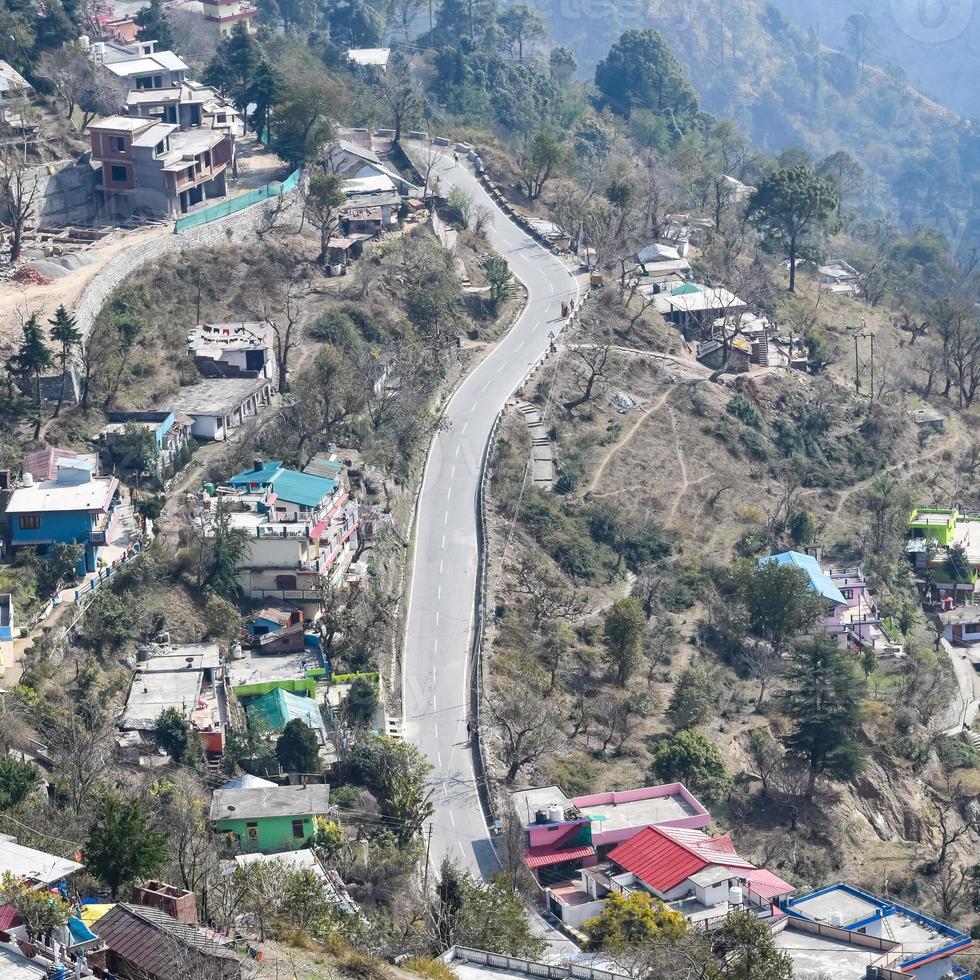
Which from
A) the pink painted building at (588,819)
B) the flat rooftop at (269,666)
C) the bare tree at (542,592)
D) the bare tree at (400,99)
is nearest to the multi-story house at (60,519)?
the flat rooftop at (269,666)

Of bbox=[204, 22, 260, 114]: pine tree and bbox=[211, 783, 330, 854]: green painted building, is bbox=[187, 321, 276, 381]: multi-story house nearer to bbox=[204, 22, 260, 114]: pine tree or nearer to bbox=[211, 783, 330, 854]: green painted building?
bbox=[204, 22, 260, 114]: pine tree

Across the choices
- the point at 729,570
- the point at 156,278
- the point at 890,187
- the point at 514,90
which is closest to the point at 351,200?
the point at 156,278

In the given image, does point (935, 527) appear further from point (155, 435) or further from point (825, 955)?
point (825, 955)

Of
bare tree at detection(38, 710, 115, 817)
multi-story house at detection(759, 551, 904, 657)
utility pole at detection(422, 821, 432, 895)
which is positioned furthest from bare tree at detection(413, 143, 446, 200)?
utility pole at detection(422, 821, 432, 895)

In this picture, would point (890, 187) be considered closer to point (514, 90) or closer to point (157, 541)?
point (514, 90)

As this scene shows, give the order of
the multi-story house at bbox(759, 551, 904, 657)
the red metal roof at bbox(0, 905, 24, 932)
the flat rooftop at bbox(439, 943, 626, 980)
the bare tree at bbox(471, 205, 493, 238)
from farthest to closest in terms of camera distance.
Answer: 1. the bare tree at bbox(471, 205, 493, 238)
2. the multi-story house at bbox(759, 551, 904, 657)
3. the flat rooftop at bbox(439, 943, 626, 980)
4. the red metal roof at bbox(0, 905, 24, 932)
